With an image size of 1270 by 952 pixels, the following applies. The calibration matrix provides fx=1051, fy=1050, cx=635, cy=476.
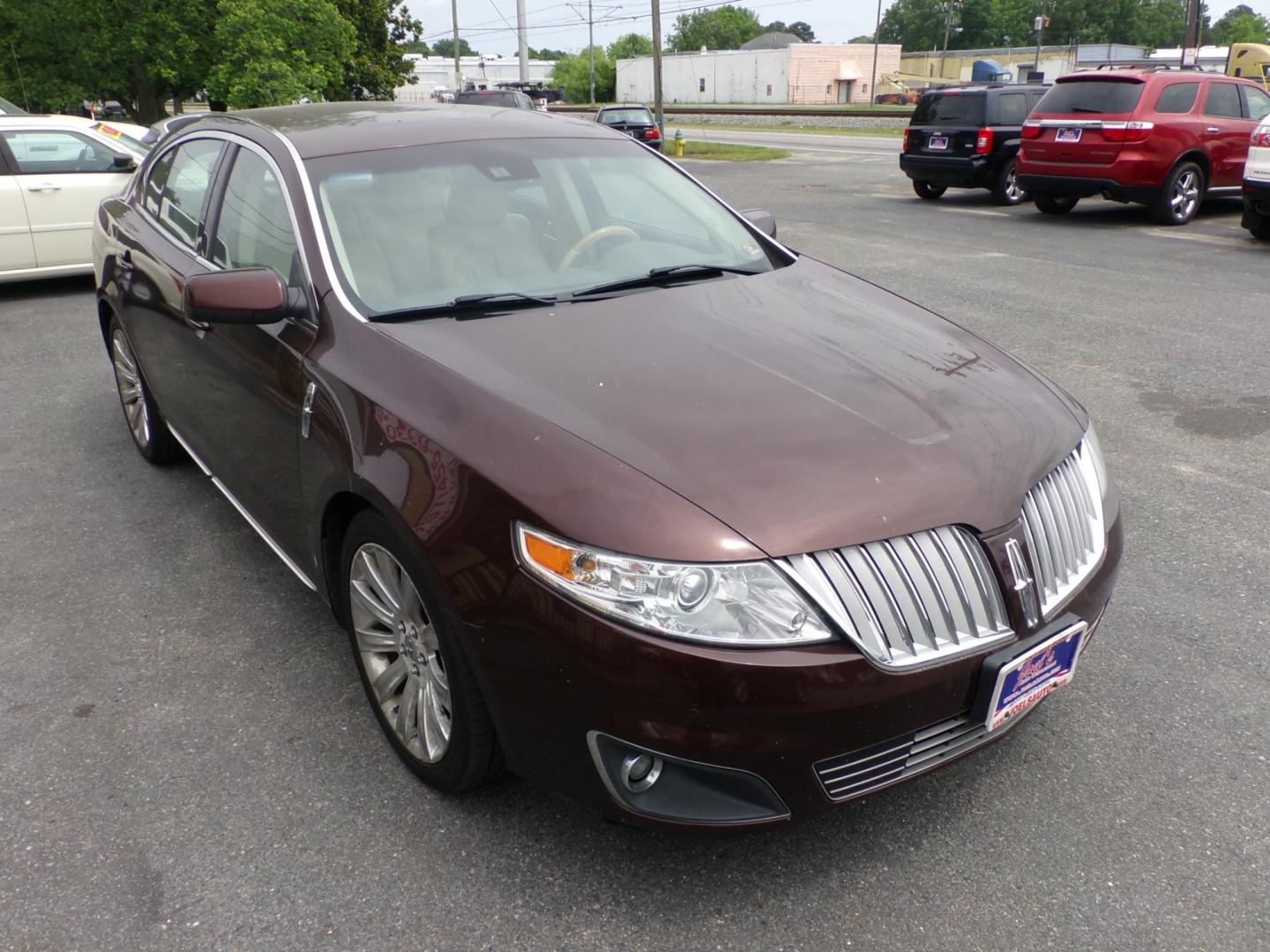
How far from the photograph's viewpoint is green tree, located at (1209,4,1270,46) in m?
104

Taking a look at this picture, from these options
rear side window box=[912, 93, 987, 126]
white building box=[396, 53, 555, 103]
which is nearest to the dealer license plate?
rear side window box=[912, 93, 987, 126]

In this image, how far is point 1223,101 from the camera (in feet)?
41.6

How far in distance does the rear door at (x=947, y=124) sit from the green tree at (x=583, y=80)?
87452mm

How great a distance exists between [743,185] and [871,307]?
15.7 metres

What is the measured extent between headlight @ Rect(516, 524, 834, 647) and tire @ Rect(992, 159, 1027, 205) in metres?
14.1

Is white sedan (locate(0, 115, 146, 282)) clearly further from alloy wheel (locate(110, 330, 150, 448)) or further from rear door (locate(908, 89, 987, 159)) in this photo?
rear door (locate(908, 89, 987, 159))

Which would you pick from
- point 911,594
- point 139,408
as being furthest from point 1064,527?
point 139,408

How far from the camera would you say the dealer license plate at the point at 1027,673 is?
222 centimetres

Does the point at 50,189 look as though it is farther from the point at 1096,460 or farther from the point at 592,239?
the point at 1096,460

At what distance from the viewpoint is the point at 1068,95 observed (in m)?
12.6

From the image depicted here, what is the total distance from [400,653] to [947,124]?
1445cm

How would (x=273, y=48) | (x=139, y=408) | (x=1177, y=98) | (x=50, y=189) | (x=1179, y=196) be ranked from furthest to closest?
(x=273, y=48)
(x=1179, y=196)
(x=1177, y=98)
(x=50, y=189)
(x=139, y=408)

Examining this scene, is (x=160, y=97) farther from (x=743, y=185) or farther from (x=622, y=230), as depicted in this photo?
(x=622, y=230)

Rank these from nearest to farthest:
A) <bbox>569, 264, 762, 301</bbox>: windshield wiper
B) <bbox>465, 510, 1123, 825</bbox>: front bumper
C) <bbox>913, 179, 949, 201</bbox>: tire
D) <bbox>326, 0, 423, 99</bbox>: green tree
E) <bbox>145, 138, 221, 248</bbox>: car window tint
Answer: <bbox>465, 510, 1123, 825</bbox>: front bumper < <bbox>569, 264, 762, 301</bbox>: windshield wiper < <bbox>145, 138, 221, 248</bbox>: car window tint < <bbox>913, 179, 949, 201</bbox>: tire < <bbox>326, 0, 423, 99</bbox>: green tree
